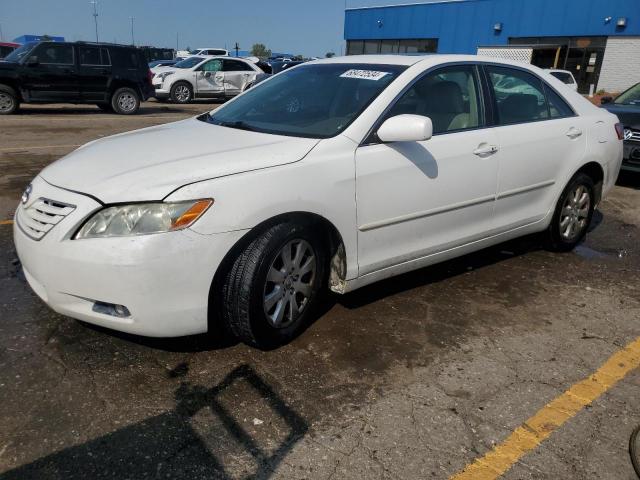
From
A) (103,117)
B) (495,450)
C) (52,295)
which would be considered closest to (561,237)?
(495,450)

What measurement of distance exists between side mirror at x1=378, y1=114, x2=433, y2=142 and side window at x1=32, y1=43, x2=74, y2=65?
13162mm

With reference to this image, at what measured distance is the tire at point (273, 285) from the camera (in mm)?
2799

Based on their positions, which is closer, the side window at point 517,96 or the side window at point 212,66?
the side window at point 517,96

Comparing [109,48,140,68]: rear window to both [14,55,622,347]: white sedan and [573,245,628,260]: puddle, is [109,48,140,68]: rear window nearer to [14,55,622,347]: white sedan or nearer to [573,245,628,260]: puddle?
[14,55,622,347]: white sedan

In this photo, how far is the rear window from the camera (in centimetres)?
1456

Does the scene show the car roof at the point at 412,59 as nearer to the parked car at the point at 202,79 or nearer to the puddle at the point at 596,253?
the puddle at the point at 596,253

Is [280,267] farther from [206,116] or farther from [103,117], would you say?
[103,117]

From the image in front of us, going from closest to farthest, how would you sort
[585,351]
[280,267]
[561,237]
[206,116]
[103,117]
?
[280,267] → [585,351] → [206,116] → [561,237] → [103,117]

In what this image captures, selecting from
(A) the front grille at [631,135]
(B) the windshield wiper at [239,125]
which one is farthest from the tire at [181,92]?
(B) the windshield wiper at [239,125]

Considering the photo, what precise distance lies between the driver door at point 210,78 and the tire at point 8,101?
20.9ft

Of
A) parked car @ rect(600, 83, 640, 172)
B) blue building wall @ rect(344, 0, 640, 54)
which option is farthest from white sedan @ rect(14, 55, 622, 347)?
blue building wall @ rect(344, 0, 640, 54)

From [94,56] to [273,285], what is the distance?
1352cm

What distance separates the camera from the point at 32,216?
2842 millimetres

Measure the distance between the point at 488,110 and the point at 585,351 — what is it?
173cm
